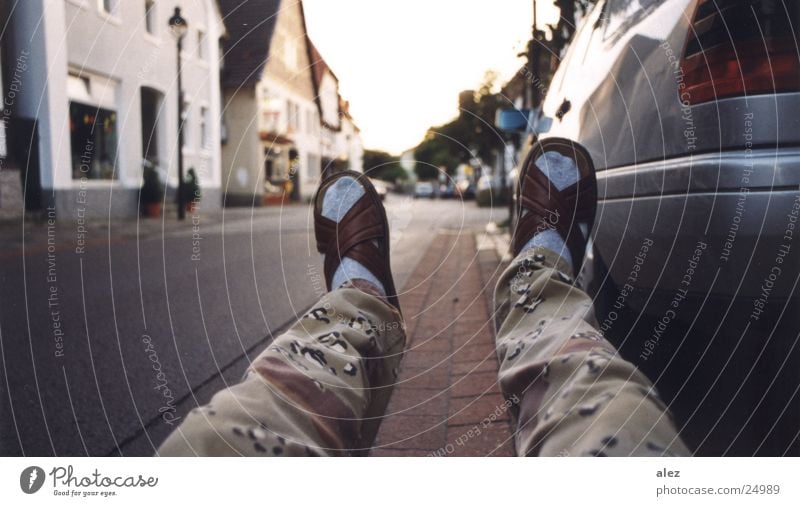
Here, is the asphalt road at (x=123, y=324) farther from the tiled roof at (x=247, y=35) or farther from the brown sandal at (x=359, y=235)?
the tiled roof at (x=247, y=35)

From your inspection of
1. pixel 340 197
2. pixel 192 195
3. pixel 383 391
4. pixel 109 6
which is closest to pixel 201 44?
pixel 109 6

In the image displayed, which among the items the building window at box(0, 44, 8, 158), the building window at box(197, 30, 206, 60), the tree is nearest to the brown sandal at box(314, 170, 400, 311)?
the tree

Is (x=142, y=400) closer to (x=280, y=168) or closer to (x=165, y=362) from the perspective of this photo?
(x=165, y=362)

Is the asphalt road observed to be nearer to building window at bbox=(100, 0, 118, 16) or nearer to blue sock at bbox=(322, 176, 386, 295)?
blue sock at bbox=(322, 176, 386, 295)

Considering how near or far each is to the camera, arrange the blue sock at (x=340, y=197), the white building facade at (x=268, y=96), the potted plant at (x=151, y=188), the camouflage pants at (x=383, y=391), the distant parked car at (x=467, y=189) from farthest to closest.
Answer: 1. the distant parked car at (x=467, y=189)
2. the blue sock at (x=340, y=197)
3. the potted plant at (x=151, y=188)
4. the white building facade at (x=268, y=96)
5. the camouflage pants at (x=383, y=391)

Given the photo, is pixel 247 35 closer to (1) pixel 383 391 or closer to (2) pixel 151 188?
(2) pixel 151 188

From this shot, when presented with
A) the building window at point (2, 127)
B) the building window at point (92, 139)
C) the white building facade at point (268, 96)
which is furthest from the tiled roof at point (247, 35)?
the building window at point (2, 127)
